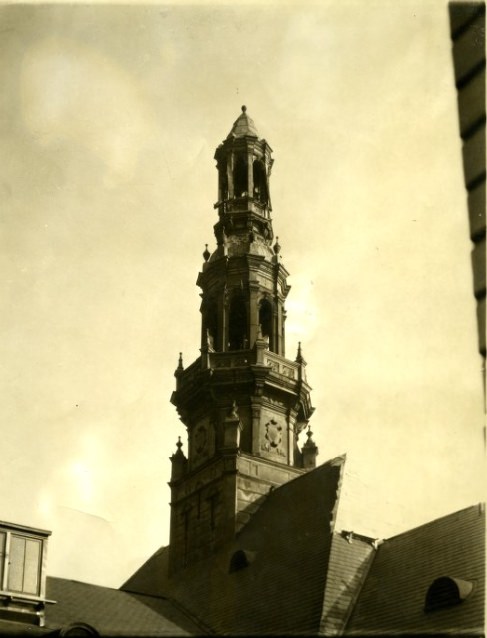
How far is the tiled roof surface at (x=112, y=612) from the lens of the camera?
1020 inches

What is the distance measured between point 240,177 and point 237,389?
10111mm

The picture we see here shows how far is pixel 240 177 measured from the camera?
133 ft

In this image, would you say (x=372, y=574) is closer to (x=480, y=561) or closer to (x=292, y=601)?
(x=292, y=601)

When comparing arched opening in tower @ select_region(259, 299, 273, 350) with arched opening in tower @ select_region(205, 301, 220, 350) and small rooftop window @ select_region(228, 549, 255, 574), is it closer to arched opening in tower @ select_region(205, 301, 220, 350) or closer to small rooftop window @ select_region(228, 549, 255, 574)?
arched opening in tower @ select_region(205, 301, 220, 350)

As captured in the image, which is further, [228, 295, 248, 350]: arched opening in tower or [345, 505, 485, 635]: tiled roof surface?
[228, 295, 248, 350]: arched opening in tower

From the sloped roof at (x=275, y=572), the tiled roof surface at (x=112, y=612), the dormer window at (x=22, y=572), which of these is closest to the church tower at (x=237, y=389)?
the sloped roof at (x=275, y=572)

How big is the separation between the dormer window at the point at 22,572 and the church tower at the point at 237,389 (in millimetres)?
9162

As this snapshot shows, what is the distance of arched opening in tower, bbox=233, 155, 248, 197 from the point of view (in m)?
40.3

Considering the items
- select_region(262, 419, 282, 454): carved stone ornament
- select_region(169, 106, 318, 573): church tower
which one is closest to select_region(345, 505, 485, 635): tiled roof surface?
select_region(169, 106, 318, 573): church tower

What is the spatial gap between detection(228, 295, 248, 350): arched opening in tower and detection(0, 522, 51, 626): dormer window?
14.2 metres

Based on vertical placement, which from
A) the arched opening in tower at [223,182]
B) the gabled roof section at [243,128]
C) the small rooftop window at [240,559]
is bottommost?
the small rooftop window at [240,559]

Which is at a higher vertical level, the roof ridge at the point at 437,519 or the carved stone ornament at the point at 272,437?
the carved stone ornament at the point at 272,437

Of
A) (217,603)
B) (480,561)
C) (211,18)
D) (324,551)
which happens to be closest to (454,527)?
(480,561)

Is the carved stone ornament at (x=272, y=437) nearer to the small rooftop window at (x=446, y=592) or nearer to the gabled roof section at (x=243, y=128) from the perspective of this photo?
the gabled roof section at (x=243, y=128)
